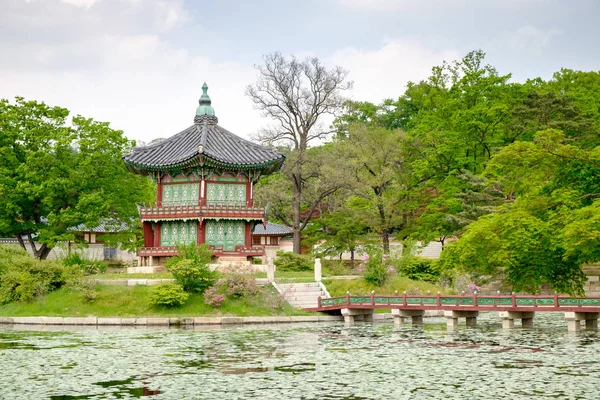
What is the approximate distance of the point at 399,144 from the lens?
61031 mm

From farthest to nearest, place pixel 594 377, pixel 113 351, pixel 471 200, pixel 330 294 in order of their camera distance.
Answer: pixel 471 200
pixel 330 294
pixel 113 351
pixel 594 377

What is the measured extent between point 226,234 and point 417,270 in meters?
12.1

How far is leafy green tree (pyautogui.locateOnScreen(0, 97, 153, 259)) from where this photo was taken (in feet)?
168

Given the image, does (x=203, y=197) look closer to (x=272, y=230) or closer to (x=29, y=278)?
(x=29, y=278)

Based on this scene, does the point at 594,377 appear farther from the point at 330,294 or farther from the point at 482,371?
the point at 330,294

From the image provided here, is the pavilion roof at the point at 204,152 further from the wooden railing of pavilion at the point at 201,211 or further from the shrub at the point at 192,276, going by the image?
the shrub at the point at 192,276

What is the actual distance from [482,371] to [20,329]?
2264 cm

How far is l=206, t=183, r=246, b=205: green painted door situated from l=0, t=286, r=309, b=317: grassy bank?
33.9ft

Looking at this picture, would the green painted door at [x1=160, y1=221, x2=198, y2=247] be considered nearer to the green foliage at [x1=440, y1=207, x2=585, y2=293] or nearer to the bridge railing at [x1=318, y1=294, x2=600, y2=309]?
the bridge railing at [x1=318, y1=294, x2=600, y2=309]

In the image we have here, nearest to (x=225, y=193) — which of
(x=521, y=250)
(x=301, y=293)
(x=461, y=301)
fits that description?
(x=301, y=293)

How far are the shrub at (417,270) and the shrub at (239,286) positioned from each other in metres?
11.3

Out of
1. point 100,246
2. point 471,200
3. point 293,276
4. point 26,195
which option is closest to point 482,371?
point 293,276

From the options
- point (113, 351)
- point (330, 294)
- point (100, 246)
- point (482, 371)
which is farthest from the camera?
point (100, 246)

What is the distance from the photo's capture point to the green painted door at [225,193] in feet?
168
